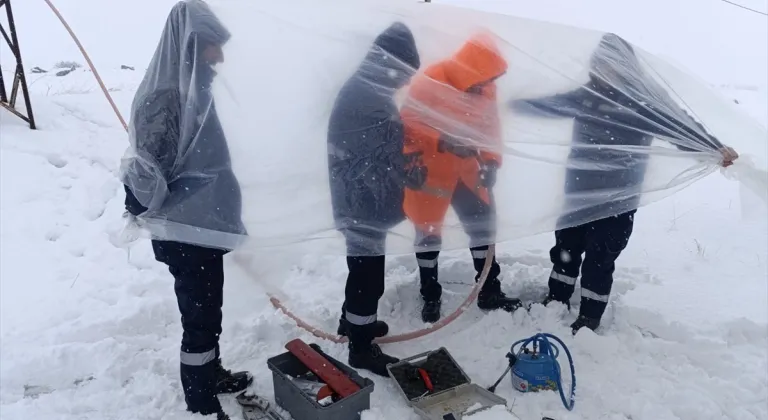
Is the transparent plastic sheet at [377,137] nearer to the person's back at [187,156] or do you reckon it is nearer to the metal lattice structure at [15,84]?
the person's back at [187,156]

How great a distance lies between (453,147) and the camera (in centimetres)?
243

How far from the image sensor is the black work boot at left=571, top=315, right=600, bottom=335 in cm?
315

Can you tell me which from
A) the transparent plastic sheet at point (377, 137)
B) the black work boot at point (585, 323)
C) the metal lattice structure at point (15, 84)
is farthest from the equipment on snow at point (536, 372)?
the metal lattice structure at point (15, 84)

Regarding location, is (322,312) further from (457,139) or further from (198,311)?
(457,139)

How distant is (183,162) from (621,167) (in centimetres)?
167

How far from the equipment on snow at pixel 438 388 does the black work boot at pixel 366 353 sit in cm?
8

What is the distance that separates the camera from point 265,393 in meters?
2.73

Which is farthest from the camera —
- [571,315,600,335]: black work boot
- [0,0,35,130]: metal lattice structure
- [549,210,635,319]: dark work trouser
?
[0,0,35,130]: metal lattice structure

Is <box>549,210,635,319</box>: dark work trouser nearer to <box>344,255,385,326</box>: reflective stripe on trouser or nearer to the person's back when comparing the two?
<box>344,255,385,326</box>: reflective stripe on trouser

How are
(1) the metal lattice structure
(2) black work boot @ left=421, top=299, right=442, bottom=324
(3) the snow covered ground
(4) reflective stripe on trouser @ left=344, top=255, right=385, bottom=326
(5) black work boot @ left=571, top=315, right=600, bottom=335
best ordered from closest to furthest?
(3) the snow covered ground, (4) reflective stripe on trouser @ left=344, top=255, right=385, bottom=326, (5) black work boot @ left=571, top=315, right=600, bottom=335, (2) black work boot @ left=421, top=299, right=442, bottom=324, (1) the metal lattice structure

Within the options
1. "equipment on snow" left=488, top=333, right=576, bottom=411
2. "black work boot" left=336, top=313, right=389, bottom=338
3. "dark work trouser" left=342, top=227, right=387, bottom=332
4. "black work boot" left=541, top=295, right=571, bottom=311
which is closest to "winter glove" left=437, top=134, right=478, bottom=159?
"dark work trouser" left=342, top=227, right=387, bottom=332

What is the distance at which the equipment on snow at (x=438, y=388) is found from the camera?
2.55 meters

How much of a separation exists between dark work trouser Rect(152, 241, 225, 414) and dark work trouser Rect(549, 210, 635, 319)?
1.80 m

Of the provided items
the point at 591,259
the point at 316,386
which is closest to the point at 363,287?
the point at 316,386
